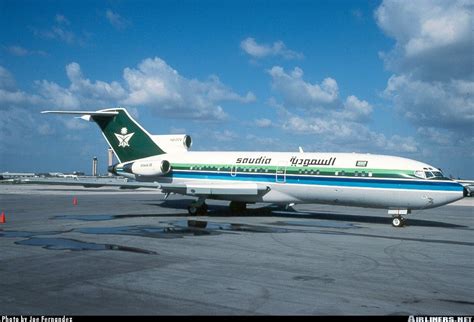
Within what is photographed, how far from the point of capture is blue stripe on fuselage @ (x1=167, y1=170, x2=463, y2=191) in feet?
61.4

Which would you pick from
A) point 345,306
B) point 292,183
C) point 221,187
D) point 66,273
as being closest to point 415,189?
→ point 292,183

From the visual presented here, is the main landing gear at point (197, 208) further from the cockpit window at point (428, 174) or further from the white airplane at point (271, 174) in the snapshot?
the cockpit window at point (428, 174)

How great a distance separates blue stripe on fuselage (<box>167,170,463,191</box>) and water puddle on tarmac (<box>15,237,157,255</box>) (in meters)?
10.7

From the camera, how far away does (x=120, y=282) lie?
871 centimetres

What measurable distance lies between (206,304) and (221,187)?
1576 centimetres

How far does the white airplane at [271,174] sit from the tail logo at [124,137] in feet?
0.19

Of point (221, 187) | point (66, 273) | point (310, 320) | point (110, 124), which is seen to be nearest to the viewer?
point (310, 320)

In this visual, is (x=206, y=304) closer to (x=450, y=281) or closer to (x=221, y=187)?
(x=450, y=281)

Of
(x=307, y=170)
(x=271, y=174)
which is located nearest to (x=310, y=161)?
(x=307, y=170)

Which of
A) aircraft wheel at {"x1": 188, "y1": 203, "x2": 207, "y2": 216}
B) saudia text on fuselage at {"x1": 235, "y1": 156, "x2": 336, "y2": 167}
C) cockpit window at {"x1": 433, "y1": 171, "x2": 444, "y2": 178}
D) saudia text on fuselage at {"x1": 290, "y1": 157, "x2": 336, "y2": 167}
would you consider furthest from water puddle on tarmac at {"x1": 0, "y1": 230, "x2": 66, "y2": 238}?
cockpit window at {"x1": 433, "y1": 171, "x2": 444, "y2": 178}

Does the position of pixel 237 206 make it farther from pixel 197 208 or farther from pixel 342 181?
pixel 342 181

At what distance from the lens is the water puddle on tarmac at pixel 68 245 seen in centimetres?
1236

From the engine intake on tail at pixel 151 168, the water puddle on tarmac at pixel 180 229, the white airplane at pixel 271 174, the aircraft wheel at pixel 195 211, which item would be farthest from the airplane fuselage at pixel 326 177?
the water puddle on tarmac at pixel 180 229

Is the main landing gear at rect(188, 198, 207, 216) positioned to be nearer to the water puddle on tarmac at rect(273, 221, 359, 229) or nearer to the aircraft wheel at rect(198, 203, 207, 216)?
the aircraft wheel at rect(198, 203, 207, 216)
